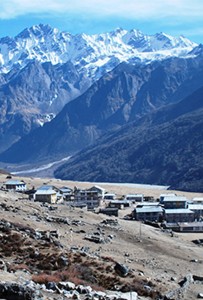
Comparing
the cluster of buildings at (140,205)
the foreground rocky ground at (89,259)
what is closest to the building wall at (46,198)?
the cluster of buildings at (140,205)

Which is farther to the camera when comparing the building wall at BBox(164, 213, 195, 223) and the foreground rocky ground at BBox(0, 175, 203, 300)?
the building wall at BBox(164, 213, 195, 223)

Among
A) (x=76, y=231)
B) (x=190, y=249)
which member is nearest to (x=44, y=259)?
(x=76, y=231)

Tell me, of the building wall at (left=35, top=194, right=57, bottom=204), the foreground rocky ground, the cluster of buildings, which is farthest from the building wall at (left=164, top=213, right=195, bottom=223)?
the building wall at (left=35, top=194, right=57, bottom=204)

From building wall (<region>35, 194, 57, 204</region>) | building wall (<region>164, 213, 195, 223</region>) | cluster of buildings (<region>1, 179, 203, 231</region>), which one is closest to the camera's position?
cluster of buildings (<region>1, 179, 203, 231</region>)

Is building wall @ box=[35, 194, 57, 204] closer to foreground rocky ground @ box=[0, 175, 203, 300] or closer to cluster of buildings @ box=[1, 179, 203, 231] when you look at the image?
cluster of buildings @ box=[1, 179, 203, 231]

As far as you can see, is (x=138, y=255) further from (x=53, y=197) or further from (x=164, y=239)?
(x=53, y=197)

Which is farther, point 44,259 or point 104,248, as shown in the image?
point 104,248

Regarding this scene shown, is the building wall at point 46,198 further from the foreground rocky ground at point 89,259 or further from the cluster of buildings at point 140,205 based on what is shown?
the foreground rocky ground at point 89,259
